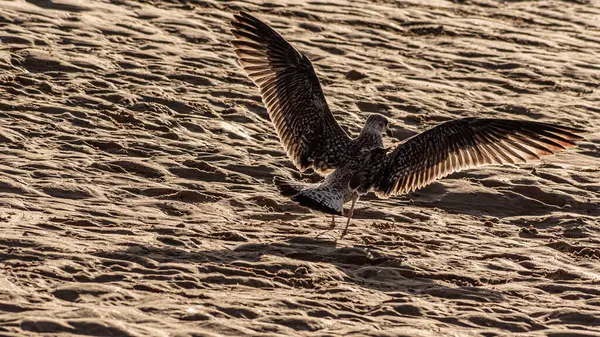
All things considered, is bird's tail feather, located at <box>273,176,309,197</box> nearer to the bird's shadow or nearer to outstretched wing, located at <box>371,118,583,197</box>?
the bird's shadow

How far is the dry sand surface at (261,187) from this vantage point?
6.28m

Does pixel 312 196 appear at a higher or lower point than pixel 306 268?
higher

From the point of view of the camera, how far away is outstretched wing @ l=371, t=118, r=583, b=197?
8203mm

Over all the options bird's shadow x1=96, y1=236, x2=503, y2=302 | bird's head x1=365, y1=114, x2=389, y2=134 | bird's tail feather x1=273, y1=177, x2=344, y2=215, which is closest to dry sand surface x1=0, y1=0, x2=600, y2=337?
bird's shadow x1=96, y1=236, x2=503, y2=302

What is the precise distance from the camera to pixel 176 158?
9.15 metres

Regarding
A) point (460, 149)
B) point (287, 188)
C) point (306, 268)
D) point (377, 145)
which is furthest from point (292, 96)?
point (306, 268)

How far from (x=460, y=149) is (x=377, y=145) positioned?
2.09 ft

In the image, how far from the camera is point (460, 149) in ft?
27.3

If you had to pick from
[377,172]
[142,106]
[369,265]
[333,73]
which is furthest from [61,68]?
[369,265]

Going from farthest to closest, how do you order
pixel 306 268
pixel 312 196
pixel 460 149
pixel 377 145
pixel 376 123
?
pixel 376 123
pixel 377 145
pixel 460 149
pixel 312 196
pixel 306 268

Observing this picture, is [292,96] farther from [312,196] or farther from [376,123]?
[312,196]

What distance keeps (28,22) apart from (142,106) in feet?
7.34

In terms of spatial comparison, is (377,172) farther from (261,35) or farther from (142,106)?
(142,106)

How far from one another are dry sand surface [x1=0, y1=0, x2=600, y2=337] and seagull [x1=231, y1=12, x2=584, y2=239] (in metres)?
0.38
